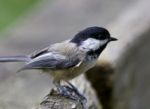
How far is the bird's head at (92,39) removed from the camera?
12.8ft

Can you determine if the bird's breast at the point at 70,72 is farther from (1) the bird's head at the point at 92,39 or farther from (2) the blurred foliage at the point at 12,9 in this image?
(2) the blurred foliage at the point at 12,9

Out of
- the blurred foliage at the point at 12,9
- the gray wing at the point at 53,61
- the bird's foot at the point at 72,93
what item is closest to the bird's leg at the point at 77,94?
the bird's foot at the point at 72,93

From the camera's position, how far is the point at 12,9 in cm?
721

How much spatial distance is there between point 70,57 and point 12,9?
3366 millimetres

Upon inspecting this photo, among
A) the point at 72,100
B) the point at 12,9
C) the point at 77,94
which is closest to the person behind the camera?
the point at 72,100

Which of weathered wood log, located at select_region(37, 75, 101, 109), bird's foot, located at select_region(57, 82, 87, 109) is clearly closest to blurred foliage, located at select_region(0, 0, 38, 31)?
weathered wood log, located at select_region(37, 75, 101, 109)

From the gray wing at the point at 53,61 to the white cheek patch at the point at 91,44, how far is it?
0.27 feet

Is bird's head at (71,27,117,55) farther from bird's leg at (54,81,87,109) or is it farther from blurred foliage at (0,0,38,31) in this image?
blurred foliage at (0,0,38,31)

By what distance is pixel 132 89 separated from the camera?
4.68 m

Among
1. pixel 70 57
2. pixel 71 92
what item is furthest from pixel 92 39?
pixel 71 92

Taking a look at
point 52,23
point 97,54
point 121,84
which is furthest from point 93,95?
point 52,23

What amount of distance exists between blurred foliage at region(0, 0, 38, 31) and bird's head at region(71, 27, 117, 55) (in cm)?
291

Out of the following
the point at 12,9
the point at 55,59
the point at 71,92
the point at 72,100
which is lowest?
the point at 72,100

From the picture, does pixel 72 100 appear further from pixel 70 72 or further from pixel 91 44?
pixel 91 44
